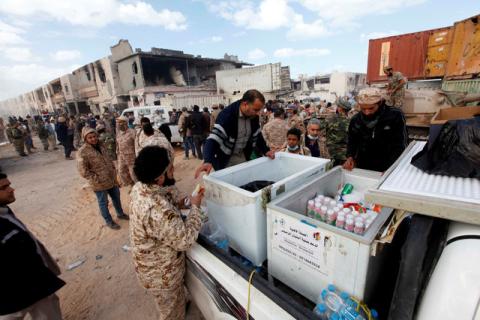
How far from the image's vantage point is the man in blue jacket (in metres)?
2.49

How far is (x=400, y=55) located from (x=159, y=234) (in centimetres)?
1286

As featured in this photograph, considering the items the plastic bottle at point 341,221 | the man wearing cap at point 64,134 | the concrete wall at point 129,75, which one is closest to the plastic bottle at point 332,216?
the plastic bottle at point 341,221

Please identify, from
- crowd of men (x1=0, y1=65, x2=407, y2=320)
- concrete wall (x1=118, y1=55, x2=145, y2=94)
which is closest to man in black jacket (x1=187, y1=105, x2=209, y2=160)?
crowd of men (x1=0, y1=65, x2=407, y2=320)

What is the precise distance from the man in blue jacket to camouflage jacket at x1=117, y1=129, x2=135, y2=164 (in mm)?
3094

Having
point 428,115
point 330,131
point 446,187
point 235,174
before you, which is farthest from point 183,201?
point 428,115

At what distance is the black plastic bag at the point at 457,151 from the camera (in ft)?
2.89

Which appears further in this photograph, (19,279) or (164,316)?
(164,316)

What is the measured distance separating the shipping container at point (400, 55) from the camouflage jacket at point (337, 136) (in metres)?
8.30

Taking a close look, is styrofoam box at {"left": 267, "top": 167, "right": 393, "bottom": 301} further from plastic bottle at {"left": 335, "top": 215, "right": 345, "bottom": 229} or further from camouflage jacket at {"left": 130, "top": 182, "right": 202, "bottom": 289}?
camouflage jacket at {"left": 130, "top": 182, "right": 202, "bottom": 289}

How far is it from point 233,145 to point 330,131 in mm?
2239

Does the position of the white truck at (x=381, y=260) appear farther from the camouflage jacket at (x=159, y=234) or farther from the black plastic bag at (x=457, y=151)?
the camouflage jacket at (x=159, y=234)

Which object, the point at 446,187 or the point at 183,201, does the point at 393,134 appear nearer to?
the point at 446,187

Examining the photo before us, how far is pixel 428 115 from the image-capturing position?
593 cm

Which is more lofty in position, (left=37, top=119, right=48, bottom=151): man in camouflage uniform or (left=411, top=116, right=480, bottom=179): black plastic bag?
(left=411, top=116, right=480, bottom=179): black plastic bag
